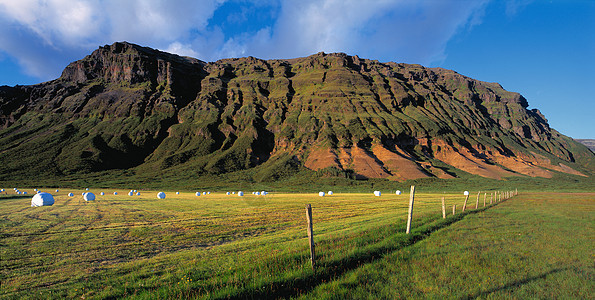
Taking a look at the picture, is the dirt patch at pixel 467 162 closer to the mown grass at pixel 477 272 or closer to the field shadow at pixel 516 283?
the mown grass at pixel 477 272

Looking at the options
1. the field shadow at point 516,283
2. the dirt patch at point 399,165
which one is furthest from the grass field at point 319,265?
the dirt patch at point 399,165

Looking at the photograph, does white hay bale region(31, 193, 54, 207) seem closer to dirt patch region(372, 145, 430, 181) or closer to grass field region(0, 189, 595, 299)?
grass field region(0, 189, 595, 299)

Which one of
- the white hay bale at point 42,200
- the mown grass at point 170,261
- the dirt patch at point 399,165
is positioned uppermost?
the dirt patch at point 399,165

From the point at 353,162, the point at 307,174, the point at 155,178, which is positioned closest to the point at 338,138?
the point at 353,162

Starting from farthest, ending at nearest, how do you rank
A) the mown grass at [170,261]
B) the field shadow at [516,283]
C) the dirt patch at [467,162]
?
1. the dirt patch at [467,162]
2. the mown grass at [170,261]
3. the field shadow at [516,283]

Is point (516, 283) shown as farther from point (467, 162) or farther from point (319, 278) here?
point (467, 162)

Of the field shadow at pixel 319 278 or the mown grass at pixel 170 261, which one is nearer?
the field shadow at pixel 319 278

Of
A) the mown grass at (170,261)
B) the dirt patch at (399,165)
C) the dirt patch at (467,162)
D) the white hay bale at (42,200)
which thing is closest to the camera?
the mown grass at (170,261)

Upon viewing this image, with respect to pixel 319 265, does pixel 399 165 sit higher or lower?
higher

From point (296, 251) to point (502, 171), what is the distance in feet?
664

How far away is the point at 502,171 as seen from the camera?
166125 mm

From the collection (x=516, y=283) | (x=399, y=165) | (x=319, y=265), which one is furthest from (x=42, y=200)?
(x=399, y=165)

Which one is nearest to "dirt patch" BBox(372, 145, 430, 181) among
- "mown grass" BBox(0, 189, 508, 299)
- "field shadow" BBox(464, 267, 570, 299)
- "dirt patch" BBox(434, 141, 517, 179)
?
"dirt patch" BBox(434, 141, 517, 179)

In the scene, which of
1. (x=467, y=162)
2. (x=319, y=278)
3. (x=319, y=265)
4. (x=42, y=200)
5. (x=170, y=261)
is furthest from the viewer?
(x=467, y=162)
